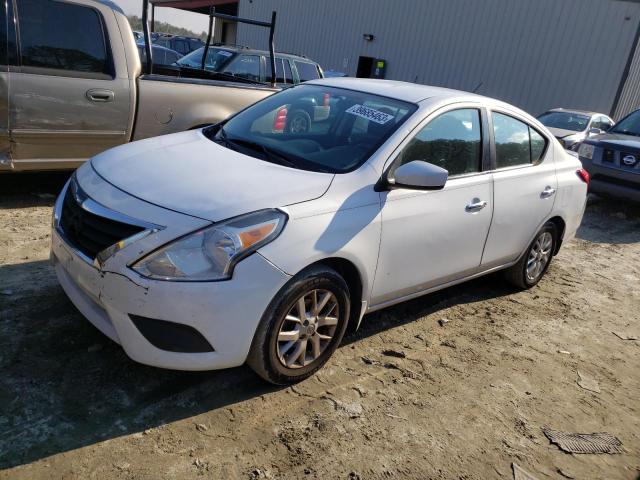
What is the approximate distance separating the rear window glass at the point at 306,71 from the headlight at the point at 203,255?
8.90 metres

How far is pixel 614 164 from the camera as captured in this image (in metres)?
8.53

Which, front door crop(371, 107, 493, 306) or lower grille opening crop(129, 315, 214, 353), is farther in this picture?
front door crop(371, 107, 493, 306)

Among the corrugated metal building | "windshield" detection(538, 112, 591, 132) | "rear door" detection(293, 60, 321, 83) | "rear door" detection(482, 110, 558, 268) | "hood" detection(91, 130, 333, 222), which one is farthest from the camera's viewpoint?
the corrugated metal building

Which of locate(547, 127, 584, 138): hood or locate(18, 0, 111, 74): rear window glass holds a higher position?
locate(18, 0, 111, 74): rear window glass

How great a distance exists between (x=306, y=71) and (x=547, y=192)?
7.61 metres

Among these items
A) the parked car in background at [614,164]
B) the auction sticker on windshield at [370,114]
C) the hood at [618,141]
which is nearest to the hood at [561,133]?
the hood at [618,141]

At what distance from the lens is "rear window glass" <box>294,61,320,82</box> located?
1102 cm

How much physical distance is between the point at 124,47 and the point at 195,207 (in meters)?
3.21

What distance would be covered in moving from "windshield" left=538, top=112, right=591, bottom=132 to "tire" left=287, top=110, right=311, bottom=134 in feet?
33.0

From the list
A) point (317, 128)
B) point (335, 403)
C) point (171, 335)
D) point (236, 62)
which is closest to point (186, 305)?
point (171, 335)

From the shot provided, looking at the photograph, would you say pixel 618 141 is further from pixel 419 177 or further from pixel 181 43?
pixel 181 43

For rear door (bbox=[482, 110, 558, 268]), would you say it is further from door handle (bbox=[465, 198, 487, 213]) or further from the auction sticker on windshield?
the auction sticker on windshield

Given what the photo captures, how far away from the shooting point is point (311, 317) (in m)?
2.99

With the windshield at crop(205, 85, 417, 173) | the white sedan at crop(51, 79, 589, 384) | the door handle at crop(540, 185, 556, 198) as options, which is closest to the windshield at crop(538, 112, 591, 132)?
the door handle at crop(540, 185, 556, 198)
